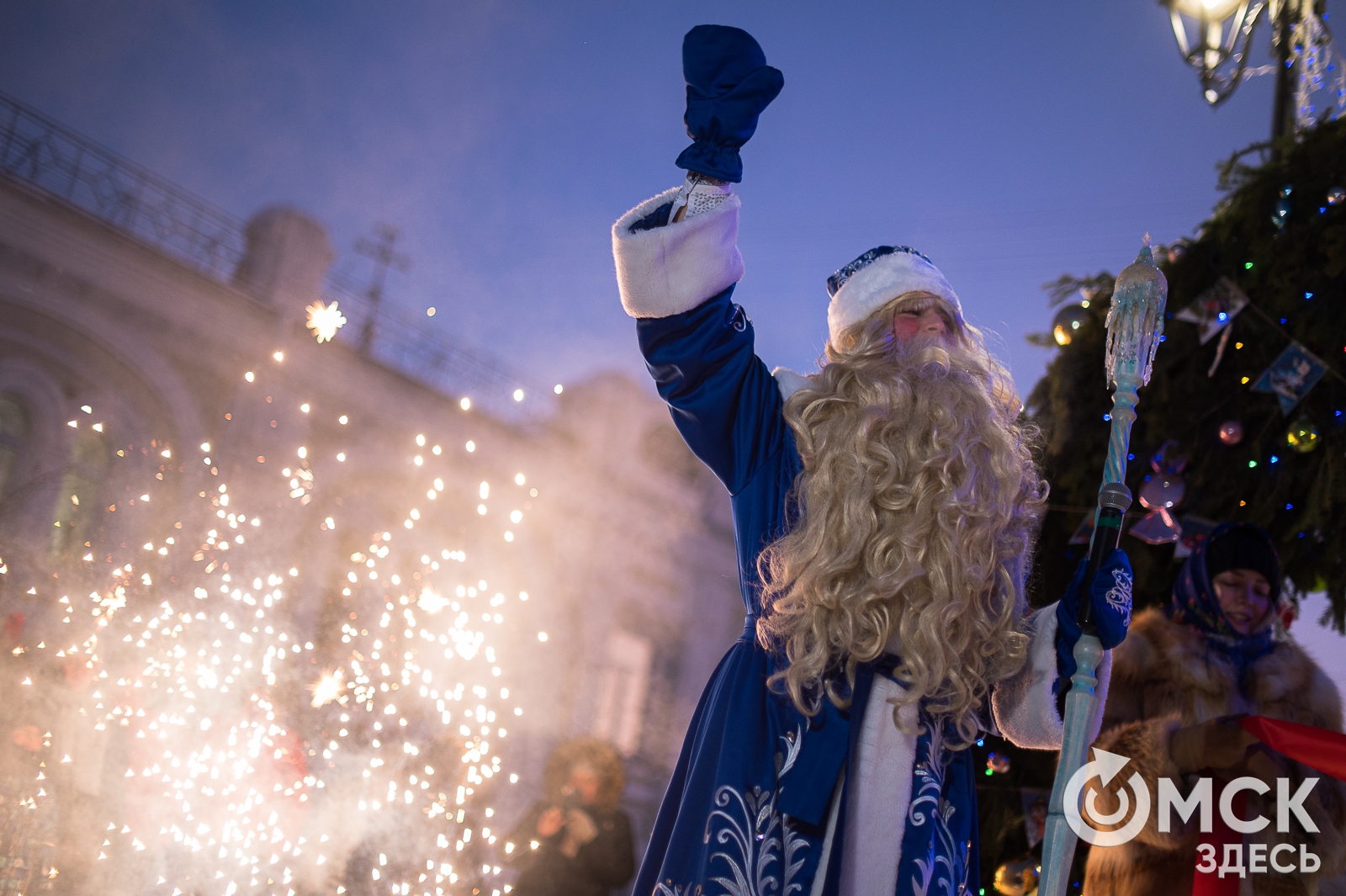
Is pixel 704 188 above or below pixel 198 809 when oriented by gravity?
above

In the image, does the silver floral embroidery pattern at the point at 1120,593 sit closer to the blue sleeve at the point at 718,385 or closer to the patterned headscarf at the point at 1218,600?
the blue sleeve at the point at 718,385

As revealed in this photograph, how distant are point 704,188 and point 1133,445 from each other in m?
2.50

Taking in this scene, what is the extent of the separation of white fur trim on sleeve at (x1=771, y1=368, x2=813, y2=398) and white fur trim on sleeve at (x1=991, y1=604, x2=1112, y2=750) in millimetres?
614

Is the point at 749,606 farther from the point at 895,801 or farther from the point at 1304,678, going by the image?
the point at 1304,678

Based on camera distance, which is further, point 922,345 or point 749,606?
point 922,345

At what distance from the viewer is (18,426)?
587 centimetres

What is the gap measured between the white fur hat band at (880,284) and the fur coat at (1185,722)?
49.7 inches

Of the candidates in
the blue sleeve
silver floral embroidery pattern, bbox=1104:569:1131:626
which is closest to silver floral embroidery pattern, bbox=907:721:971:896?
silver floral embroidery pattern, bbox=1104:569:1131:626

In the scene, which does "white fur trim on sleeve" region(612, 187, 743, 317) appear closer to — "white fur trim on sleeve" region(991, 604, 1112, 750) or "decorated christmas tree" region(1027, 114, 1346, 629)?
"white fur trim on sleeve" region(991, 604, 1112, 750)

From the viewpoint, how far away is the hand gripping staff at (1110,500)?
67.7 inches

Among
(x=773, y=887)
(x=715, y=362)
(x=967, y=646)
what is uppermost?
(x=715, y=362)

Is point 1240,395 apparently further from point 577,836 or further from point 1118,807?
point 577,836

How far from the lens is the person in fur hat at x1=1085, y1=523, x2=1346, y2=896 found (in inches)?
104

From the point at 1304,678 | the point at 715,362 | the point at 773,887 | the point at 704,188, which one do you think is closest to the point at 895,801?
the point at 773,887
